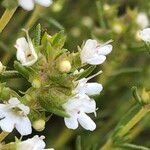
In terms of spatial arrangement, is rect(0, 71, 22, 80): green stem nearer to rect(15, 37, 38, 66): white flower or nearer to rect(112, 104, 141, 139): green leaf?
rect(15, 37, 38, 66): white flower

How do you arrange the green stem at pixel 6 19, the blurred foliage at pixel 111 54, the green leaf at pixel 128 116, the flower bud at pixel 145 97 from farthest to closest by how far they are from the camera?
the blurred foliage at pixel 111 54
the green leaf at pixel 128 116
the flower bud at pixel 145 97
the green stem at pixel 6 19

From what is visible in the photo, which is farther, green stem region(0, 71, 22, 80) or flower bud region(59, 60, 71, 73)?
green stem region(0, 71, 22, 80)

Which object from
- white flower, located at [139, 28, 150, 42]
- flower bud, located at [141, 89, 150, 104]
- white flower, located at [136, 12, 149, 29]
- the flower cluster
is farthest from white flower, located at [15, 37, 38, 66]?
white flower, located at [136, 12, 149, 29]

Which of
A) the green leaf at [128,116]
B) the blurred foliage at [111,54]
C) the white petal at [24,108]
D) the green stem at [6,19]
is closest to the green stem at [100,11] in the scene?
the blurred foliage at [111,54]

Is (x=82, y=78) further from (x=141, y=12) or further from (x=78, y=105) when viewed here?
(x=141, y=12)

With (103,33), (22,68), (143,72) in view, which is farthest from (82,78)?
(143,72)

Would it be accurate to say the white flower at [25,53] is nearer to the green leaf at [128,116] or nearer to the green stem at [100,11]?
the green leaf at [128,116]

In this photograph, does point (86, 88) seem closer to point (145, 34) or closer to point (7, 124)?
point (7, 124)
